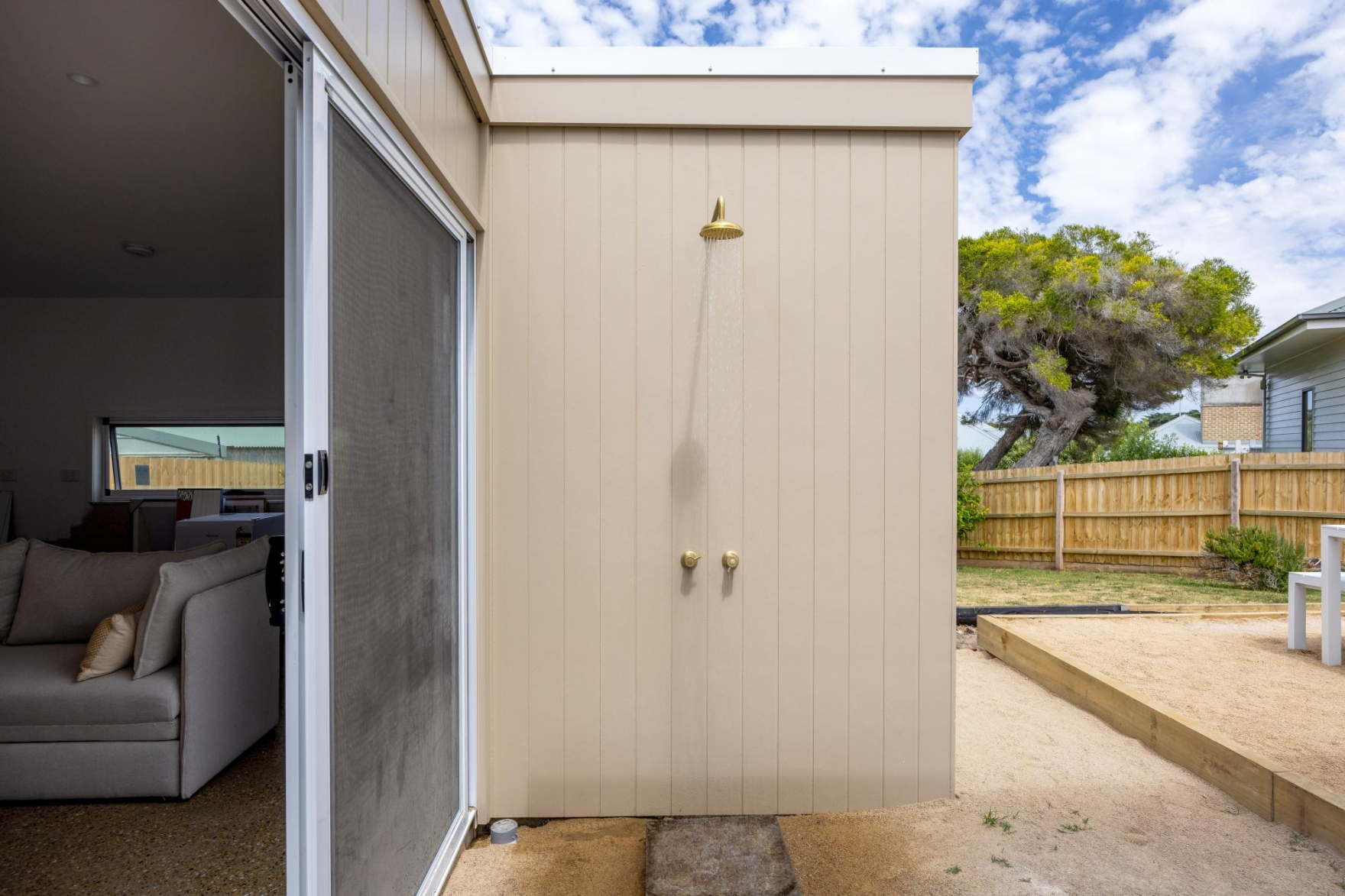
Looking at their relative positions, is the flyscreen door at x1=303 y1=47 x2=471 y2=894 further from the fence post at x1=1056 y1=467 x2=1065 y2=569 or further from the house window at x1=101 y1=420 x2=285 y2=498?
the fence post at x1=1056 y1=467 x2=1065 y2=569

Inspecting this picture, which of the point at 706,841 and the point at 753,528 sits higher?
the point at 753,528

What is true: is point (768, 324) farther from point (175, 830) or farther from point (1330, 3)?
point (1330, 3)

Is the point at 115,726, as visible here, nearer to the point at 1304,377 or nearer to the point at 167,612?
the point at 167,612

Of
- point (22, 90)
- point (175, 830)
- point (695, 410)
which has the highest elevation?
point (22, 90)

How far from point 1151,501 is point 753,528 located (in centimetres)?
653

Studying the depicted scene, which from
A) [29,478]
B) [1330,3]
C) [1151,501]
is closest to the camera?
[29,478]

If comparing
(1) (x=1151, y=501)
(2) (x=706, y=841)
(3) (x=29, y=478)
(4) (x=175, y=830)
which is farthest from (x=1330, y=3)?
(3) (x=29, y=478)

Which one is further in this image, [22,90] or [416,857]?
[22,90]

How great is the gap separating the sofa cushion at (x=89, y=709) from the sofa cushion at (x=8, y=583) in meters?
0.59

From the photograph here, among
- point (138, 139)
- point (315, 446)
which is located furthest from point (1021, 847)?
point (138, 139)

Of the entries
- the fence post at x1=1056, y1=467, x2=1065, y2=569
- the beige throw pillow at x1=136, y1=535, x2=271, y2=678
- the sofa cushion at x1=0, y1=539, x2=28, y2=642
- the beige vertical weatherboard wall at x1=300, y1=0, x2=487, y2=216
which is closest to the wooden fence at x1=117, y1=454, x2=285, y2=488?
the sofa cushion at x1=0, y1=539, x2=28, y2=642

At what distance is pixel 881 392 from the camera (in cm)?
231

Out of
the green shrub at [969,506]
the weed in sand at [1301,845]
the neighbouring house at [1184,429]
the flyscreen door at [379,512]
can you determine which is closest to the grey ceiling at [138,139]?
the flyscreen door at [379,512]

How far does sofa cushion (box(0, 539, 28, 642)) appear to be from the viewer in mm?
2854
